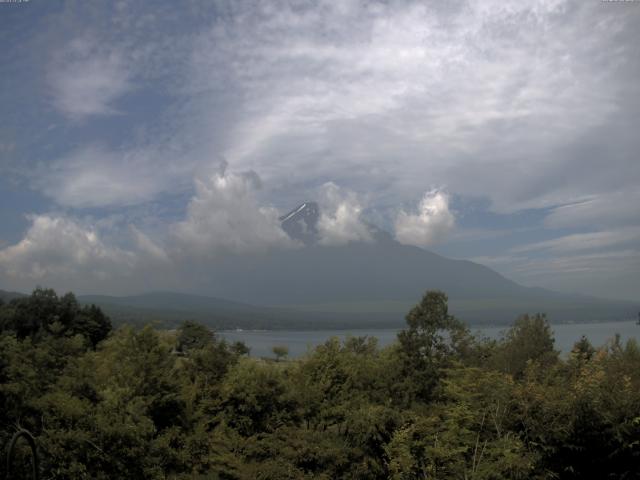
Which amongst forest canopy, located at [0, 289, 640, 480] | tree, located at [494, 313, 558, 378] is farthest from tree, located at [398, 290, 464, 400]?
tree, located at [494, 313, 558, 378]

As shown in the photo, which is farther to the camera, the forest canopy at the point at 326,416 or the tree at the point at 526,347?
the tree at the point at 526,347

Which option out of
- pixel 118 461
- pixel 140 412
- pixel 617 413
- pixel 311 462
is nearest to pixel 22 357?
pixel 140 412

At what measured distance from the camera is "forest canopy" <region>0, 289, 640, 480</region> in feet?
43.5

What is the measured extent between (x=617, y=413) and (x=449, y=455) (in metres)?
4.99

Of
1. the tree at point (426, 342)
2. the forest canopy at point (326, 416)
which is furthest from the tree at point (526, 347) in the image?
the tree at point (426, 342)

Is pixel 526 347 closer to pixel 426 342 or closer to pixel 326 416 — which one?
pixel 426 342

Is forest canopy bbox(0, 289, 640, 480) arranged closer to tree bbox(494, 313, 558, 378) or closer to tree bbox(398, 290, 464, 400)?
tree bbox(398, 290, 464, 400)

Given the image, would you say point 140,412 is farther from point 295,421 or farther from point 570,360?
point 570,360

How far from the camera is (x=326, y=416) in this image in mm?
18219


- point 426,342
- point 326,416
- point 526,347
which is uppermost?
point 426,342

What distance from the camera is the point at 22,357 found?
2127cm

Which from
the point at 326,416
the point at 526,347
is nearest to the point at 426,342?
the point at 326,416

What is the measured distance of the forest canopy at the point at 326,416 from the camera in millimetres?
13250

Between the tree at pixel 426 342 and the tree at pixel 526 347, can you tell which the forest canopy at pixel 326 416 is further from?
the tree at pixel 526 347
